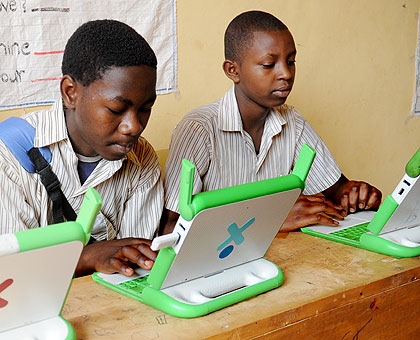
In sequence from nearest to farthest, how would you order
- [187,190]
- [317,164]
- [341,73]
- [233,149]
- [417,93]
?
[187,190]
[233,149]
[317,164]
[341,73]
[417,93]

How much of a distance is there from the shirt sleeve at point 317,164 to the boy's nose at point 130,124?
90 centimetres

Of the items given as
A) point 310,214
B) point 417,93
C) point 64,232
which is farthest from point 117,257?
point 417,93

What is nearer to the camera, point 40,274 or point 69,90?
point 40,274

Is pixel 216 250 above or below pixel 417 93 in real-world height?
above

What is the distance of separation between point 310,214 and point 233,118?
451mm

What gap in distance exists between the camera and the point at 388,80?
3.38m

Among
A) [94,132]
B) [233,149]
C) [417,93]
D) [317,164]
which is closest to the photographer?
[94,132]

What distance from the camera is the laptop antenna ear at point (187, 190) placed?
1.03 m

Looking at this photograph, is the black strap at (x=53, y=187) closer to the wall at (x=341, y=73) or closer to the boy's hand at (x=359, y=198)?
the boy's hand at (x=359, y=198)

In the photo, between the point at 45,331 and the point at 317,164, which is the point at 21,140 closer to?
the point at 45,331

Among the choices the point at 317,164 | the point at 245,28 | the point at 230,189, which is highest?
the point at 245,28

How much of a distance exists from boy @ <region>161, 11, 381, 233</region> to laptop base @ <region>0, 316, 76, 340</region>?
0.78 metres

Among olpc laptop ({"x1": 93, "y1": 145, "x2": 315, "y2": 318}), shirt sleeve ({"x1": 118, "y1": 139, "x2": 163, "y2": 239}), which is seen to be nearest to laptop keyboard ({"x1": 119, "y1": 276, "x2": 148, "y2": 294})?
olpc laptop ({"x1": 93, "y1": 145, "x2": 315, "y2": 318})

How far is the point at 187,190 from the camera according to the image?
1.06 meters
